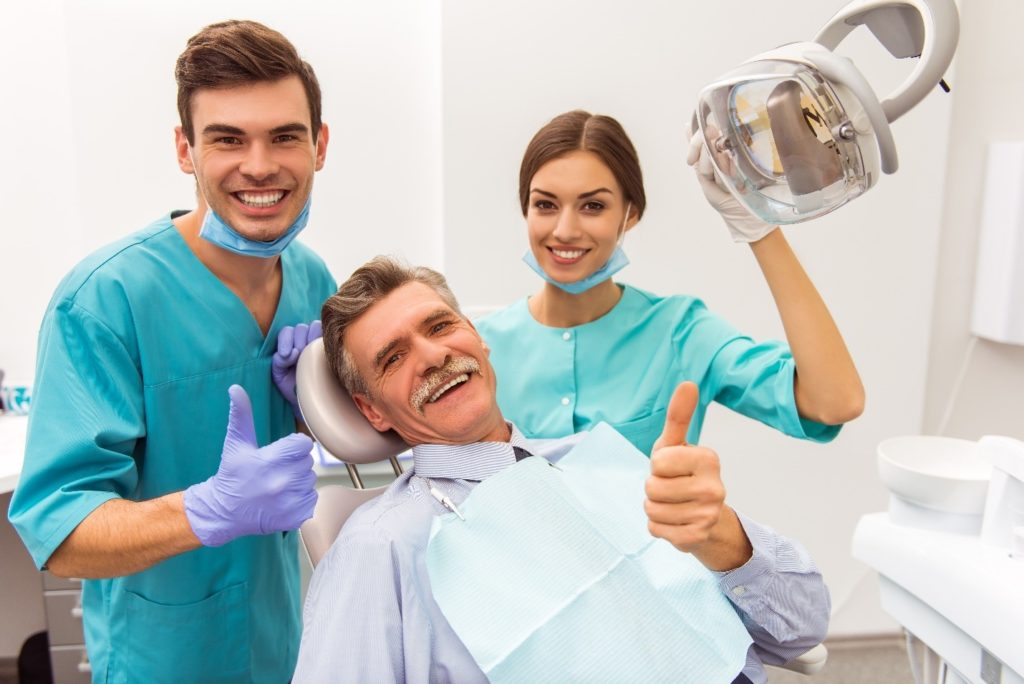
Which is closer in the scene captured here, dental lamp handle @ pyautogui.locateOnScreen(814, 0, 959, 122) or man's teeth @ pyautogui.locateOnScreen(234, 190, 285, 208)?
dental lamp handle @ pyautogui.locateOnScreen(814, 0, 959, 122)

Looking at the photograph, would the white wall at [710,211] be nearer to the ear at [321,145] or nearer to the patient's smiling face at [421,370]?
the ear at [321,145]

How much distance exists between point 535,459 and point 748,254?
1.42m

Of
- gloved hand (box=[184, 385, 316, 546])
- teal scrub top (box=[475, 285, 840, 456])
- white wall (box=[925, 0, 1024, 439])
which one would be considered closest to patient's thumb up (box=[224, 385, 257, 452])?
gloved hand (box=[184, 385, 316, 546])

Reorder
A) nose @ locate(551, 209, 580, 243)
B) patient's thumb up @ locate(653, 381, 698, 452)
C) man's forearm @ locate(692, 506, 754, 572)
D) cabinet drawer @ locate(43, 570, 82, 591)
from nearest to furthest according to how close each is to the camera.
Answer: patient's thumb up @ locate(653, 381, 698, 452)
man's forearm @ locate(692, 506, 754, 572)
nose @ locate(551, 209, 580, 243)
cabinet drawer @ locate(43, 570, 82, 591)

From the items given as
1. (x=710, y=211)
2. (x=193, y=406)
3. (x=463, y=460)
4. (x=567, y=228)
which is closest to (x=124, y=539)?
(x=193, y=406)

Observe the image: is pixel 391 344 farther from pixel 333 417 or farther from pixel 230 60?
pixel 230 60

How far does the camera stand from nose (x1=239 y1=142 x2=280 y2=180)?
4.11 feet

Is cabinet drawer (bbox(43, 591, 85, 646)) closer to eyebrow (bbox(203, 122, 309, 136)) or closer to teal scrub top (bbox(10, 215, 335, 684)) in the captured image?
teal scrub top (bbox(10, 215, 335, 684))

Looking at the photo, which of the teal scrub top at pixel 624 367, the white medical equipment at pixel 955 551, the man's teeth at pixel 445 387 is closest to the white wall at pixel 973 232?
the white medical equipment at pixel 955 551

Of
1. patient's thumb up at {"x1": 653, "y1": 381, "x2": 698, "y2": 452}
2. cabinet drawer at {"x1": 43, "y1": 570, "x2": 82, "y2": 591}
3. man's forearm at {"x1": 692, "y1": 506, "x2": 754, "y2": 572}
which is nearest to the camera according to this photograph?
patient's thumb up at {"x1": 653, "y1": 381, "x2": 698, "y2": 452}

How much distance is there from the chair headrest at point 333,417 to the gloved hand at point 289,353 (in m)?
0.05

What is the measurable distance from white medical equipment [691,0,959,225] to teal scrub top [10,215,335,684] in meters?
0.89

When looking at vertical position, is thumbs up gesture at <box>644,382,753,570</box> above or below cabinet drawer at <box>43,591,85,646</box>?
above

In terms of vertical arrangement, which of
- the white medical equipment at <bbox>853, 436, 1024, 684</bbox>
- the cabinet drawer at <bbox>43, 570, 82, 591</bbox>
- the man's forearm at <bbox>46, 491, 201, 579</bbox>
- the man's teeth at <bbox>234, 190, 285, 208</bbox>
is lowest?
the cabinet drawer at <bbox>43, 570, 82, 591</bbox>
